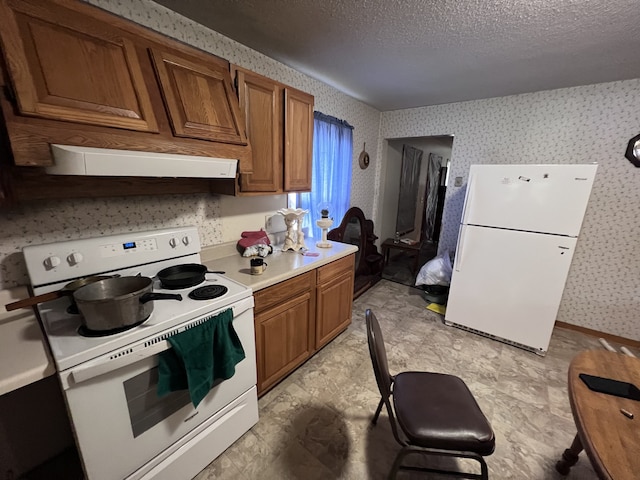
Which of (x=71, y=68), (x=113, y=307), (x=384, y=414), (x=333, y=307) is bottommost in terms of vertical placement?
(x=384, y=414)

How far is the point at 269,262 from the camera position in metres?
1.89

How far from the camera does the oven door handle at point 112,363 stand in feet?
2.85

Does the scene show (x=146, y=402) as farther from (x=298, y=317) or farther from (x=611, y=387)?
(x=611, y=387)

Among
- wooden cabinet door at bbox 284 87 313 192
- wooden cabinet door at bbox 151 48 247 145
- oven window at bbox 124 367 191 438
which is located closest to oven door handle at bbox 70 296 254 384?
Result: oven window at bbox 124 367 191 438

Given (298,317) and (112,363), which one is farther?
(298,317)

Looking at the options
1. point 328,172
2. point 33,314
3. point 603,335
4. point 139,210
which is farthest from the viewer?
point 328,172

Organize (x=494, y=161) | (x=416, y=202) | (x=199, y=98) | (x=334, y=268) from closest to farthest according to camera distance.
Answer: (x=199, y=98), (x=334, y=268), (x=494, y=161), (x=416, y=202)

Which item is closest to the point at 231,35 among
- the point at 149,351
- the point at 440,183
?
the point at 149,351

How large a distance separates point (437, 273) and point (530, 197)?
4.16ft

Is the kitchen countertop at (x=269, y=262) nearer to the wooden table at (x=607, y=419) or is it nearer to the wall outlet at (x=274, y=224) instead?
the wall outlet at (x=274, y=224)

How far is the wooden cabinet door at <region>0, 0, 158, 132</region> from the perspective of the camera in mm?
926

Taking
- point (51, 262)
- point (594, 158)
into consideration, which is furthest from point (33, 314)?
point (594, 158)

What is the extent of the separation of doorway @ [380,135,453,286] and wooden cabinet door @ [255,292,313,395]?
2282 millimetres

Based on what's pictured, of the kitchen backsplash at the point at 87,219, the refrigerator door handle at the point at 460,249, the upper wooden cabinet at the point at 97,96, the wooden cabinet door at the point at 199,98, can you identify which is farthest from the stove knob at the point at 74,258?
the refrigerator door handle at the point at 460,249
